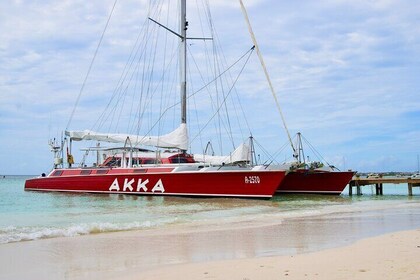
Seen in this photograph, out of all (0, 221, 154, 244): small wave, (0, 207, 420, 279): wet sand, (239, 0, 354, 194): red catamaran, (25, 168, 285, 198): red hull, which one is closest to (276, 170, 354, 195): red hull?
(239, 0, 354, 194): red catamaran

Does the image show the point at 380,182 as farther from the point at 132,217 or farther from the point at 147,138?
the point at 132,217

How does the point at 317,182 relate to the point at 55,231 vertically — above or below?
above

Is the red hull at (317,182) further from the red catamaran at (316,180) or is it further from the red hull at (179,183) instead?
the red hull at (179,183)

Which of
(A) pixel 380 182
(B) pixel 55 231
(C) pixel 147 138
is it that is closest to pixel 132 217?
(B) pixel 55 231

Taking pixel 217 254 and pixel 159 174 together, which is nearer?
pixel 217 254

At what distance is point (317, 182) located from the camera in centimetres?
3086

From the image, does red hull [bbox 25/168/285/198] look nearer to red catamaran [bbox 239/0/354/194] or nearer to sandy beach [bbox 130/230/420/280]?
red catamaran [bbox 239/0/354/194]

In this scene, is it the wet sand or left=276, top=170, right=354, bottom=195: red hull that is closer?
the wet sand

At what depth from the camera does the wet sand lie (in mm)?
6644

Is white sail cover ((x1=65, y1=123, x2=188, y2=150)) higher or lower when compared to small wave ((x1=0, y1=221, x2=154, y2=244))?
higher

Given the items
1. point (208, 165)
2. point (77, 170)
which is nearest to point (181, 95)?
point (208, 165)

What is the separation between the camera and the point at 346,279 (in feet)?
19.2

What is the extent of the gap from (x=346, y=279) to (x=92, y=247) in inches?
218

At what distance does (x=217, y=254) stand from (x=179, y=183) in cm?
1748
